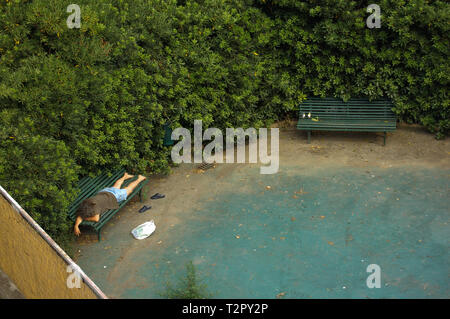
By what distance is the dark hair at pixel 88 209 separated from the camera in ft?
28.7

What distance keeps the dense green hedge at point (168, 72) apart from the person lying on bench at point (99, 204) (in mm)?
352

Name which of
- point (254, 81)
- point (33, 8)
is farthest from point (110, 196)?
point (254, 81)

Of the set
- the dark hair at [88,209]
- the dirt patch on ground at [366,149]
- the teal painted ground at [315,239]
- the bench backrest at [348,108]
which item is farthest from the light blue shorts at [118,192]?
the bench backrest at [348,108]

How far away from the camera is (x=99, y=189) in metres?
9.56

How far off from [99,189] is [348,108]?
20.9ft

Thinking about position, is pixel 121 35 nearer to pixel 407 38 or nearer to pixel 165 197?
pixel 165 197

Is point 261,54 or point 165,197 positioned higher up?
point 261,54

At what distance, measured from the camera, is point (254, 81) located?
1262cm

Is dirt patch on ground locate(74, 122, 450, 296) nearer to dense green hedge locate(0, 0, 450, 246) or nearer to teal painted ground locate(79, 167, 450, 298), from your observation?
teal painted ground locate(79, 167, 450, 298)

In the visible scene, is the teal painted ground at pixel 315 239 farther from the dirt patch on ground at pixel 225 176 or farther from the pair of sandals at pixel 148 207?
→ the pair of sandals at pixel 148 207

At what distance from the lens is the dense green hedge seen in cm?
838

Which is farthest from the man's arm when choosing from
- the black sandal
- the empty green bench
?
the empty green bench

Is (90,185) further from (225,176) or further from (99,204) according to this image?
(225,176)

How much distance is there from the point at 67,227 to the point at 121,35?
3.70m
